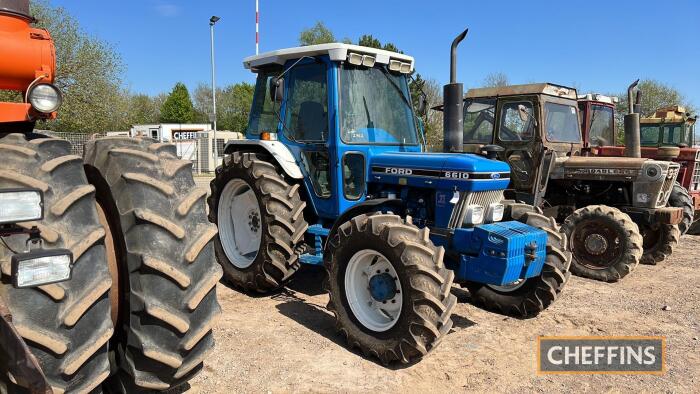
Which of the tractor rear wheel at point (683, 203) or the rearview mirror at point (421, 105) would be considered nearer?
the rearview mirror at point (421, 105)

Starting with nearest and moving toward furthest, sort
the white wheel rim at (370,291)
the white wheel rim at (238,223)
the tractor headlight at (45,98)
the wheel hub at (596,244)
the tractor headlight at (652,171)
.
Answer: the tractor headlight at (45,98)
the white wheel rim at (370,291)
the white wheel rim at (238,223)
the wheel hub at (596,244)
the tractor headlight at (652,171)

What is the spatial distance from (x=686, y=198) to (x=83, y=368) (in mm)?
9150

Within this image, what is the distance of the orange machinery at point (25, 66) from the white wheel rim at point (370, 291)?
2481 mm

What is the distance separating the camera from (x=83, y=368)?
7.06 ft

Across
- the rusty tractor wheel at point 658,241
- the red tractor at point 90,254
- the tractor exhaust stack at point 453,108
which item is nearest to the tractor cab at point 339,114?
the tractor exhaust stack at point 453,108

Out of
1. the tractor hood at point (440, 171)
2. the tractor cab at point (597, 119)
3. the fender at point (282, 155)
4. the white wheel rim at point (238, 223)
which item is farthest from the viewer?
the tractor cab at point (597, 119)

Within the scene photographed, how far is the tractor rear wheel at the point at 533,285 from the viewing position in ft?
15.2

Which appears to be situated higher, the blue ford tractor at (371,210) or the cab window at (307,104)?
the cab window at (307,104)

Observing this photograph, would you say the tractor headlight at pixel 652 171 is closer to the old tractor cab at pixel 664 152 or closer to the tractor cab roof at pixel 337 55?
the old tractor cab at pixel 664 152

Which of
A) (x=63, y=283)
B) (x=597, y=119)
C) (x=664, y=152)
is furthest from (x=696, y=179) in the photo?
(x=63, y=283)

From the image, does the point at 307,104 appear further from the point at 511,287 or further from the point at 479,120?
the point at 479,120

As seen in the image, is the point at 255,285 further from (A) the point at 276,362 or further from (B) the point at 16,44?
(B) the point at 16,44

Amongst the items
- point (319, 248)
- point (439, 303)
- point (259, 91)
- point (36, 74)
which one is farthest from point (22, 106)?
point (259, 91)

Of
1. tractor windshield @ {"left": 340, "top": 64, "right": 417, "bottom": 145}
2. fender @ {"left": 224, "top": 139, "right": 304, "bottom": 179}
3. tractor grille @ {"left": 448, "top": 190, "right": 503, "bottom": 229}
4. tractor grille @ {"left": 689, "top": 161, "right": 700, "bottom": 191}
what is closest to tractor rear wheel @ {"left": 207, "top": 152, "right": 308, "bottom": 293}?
fender @ {"left": 224, "top": 139, "right": 304, "bottom": 179}
